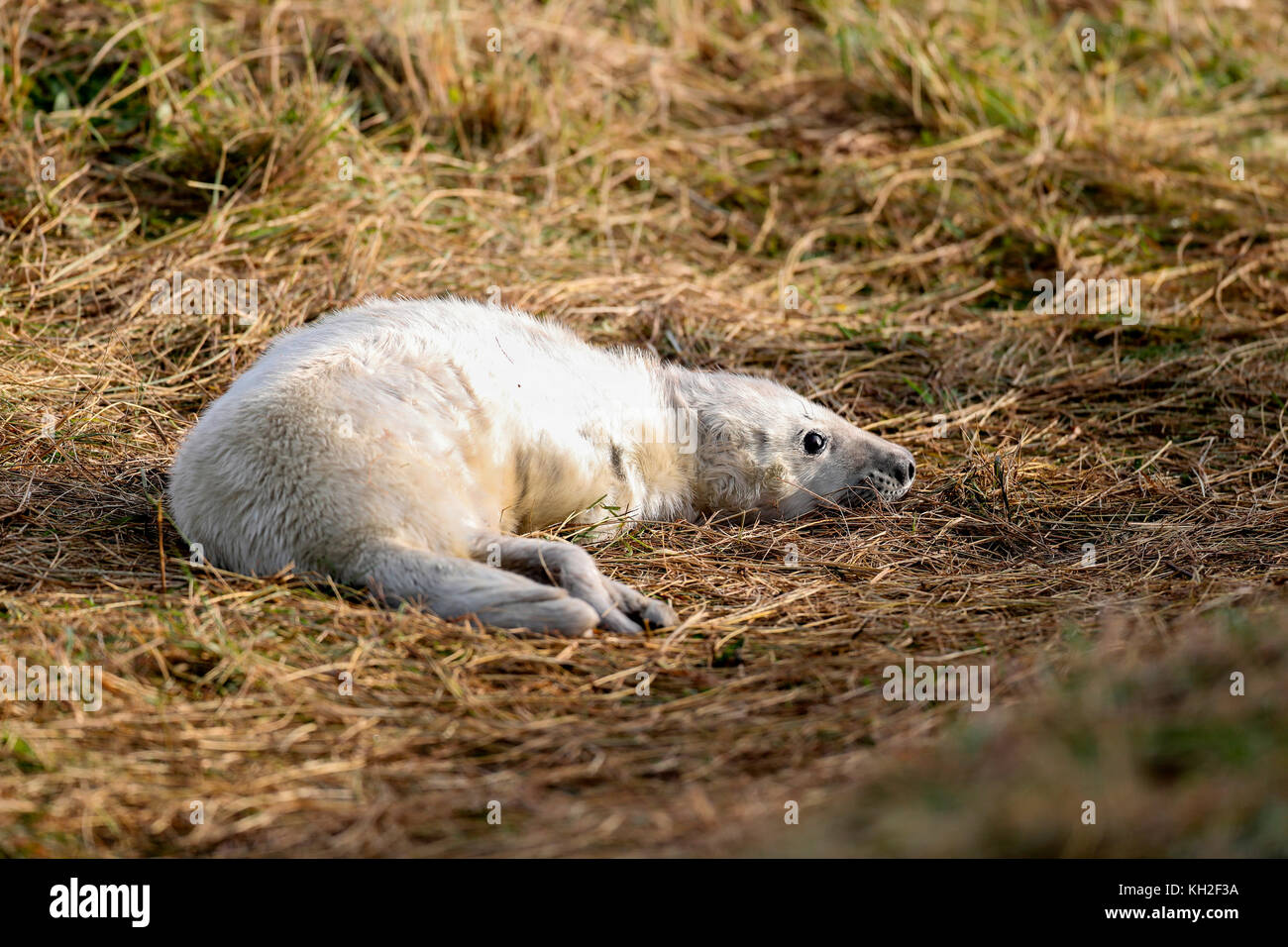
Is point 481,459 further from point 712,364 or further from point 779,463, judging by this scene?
point 712,364

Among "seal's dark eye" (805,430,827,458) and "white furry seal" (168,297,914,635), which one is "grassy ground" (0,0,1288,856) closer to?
"white furry seal" (168,297,914,635)

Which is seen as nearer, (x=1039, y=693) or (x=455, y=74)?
(x=1039, y=693)

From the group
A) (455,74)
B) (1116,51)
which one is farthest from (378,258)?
(1116,51)

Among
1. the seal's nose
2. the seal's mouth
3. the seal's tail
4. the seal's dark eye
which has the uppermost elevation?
the seal's dark eye

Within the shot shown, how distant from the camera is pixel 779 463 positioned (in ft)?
14.1

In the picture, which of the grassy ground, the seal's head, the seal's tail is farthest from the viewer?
the seal's head

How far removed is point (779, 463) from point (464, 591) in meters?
1.61

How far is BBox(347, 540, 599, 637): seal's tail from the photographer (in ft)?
9.91

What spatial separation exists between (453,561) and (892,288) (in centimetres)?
354

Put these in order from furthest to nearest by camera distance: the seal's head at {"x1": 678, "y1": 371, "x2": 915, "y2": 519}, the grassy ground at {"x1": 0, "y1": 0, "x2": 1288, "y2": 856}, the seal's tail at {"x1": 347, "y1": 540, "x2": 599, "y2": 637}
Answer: the seal's head at {"x1": 678, "y1": 371, "x2": 915, "y2": 519}, the seal's tail at {"x1": 347, "y1": 540, "x2": 599, "y2": 637}, the grassy ground at {"x1": 0, "y1": 0, "x2": 1288, "y2": 856}

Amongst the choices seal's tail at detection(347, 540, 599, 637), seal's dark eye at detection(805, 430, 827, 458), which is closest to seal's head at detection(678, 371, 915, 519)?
seal's dark eye at detection(805, 430, 827, 458)

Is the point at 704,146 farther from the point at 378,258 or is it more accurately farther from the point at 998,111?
the point at 378,258

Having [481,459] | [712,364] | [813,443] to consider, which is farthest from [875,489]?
[481,459]

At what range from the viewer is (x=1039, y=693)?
8.40 feet
